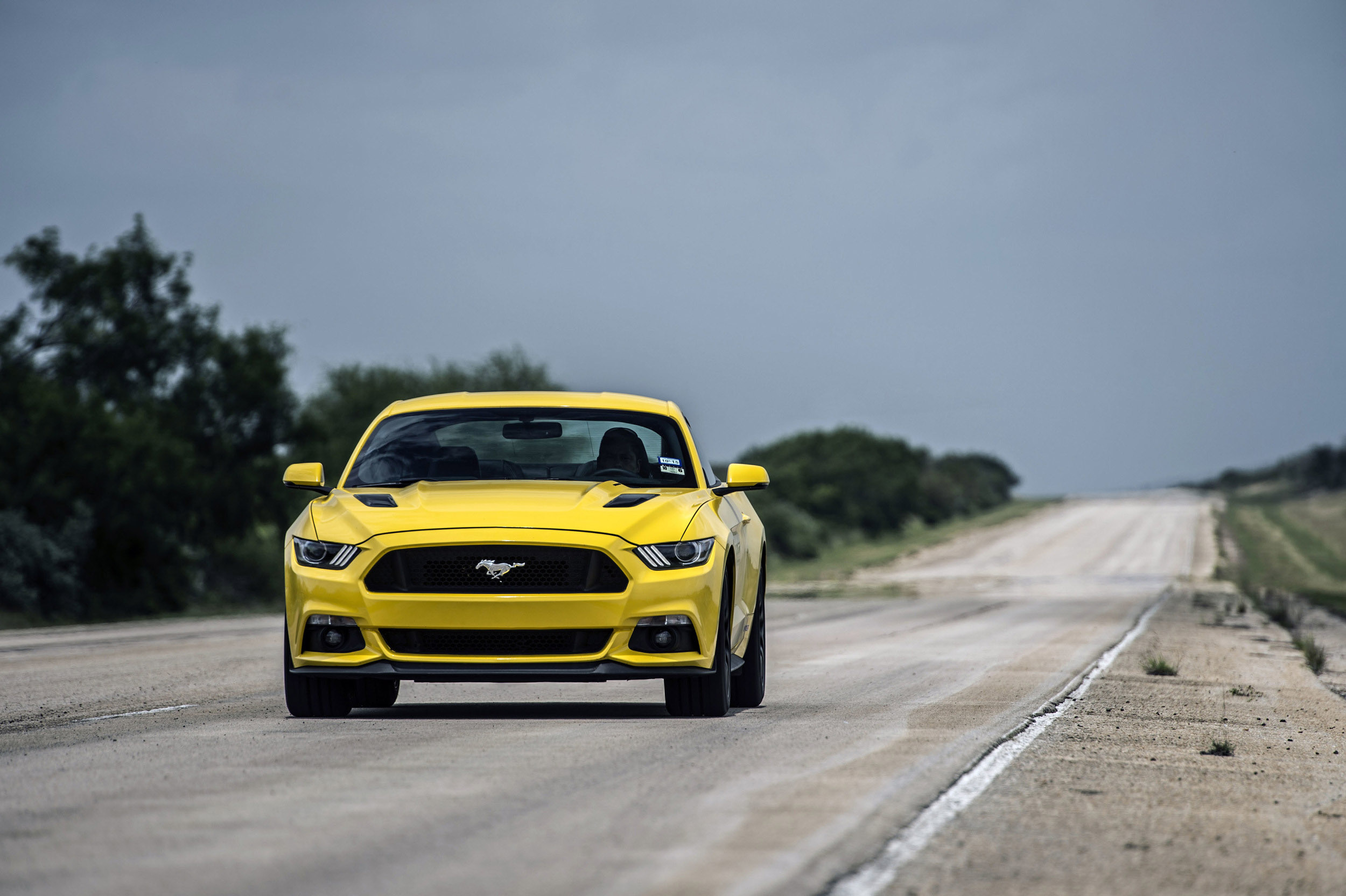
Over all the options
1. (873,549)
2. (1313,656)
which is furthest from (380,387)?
(1313,656)

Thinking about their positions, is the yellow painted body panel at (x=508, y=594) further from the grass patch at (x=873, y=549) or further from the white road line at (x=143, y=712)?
the grass patch at (x=873, y=549)

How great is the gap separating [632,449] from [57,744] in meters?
3.78

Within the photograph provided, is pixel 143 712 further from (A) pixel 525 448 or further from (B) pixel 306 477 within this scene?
(A) pixel 525 448

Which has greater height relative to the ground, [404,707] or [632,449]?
[632,449]

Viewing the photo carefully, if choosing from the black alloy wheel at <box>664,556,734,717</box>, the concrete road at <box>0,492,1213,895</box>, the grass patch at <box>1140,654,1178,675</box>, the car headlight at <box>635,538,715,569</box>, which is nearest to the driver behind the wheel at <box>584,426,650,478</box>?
the black alloy wheel at <box>664,556,734,717</box>

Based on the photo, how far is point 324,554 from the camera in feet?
31.1

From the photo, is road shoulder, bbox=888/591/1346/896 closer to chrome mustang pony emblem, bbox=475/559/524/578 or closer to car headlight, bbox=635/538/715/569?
car headlight, bbox=635/538/715/569

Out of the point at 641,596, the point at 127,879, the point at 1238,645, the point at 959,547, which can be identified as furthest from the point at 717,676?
the point at 959,547

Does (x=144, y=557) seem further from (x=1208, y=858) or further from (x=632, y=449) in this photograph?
(x=1208, y=858)

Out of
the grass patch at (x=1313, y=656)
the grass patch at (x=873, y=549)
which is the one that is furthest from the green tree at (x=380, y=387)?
the grass patch at (x=1313, y=656)

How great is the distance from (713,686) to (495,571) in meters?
1.60

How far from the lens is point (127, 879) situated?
541 cm

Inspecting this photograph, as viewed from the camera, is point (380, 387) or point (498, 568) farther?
point (380, 387)

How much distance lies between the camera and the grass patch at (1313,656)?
58.4ft
